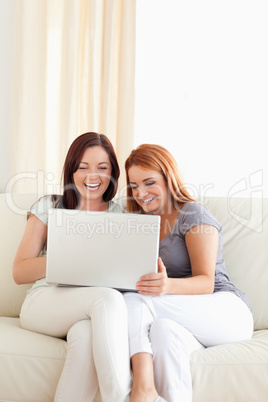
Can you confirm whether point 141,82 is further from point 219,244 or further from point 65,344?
point 65,344

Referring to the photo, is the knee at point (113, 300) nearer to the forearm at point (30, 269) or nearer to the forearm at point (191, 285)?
the forearm at point (191, 285)

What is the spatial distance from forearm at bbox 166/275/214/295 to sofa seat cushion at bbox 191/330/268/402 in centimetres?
23

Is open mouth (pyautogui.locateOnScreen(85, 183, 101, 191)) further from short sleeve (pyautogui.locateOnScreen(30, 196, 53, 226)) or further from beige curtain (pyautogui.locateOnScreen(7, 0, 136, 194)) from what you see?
beige curtain (pyautogui.locateOnScreen(7, 0, 136, 194))

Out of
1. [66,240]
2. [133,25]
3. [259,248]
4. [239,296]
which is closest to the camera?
[66,240]

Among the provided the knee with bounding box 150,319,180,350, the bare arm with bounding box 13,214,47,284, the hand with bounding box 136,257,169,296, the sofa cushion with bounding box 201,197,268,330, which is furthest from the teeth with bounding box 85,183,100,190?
the knee with bounding box 150,319,180,350

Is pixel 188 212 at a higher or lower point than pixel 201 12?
lower

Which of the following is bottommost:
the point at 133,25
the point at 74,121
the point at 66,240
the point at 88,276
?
the point at 88,276

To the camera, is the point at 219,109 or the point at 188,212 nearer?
the point at 188,212

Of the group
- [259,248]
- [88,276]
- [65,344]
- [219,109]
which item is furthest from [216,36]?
[65,344]

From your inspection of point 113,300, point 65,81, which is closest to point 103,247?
point 113,300

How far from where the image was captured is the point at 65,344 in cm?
154

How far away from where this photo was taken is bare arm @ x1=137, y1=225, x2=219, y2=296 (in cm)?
152

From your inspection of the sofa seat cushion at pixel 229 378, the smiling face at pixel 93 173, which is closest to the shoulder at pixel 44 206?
the smiling face at pixel 93 173

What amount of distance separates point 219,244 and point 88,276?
1.83 feet
